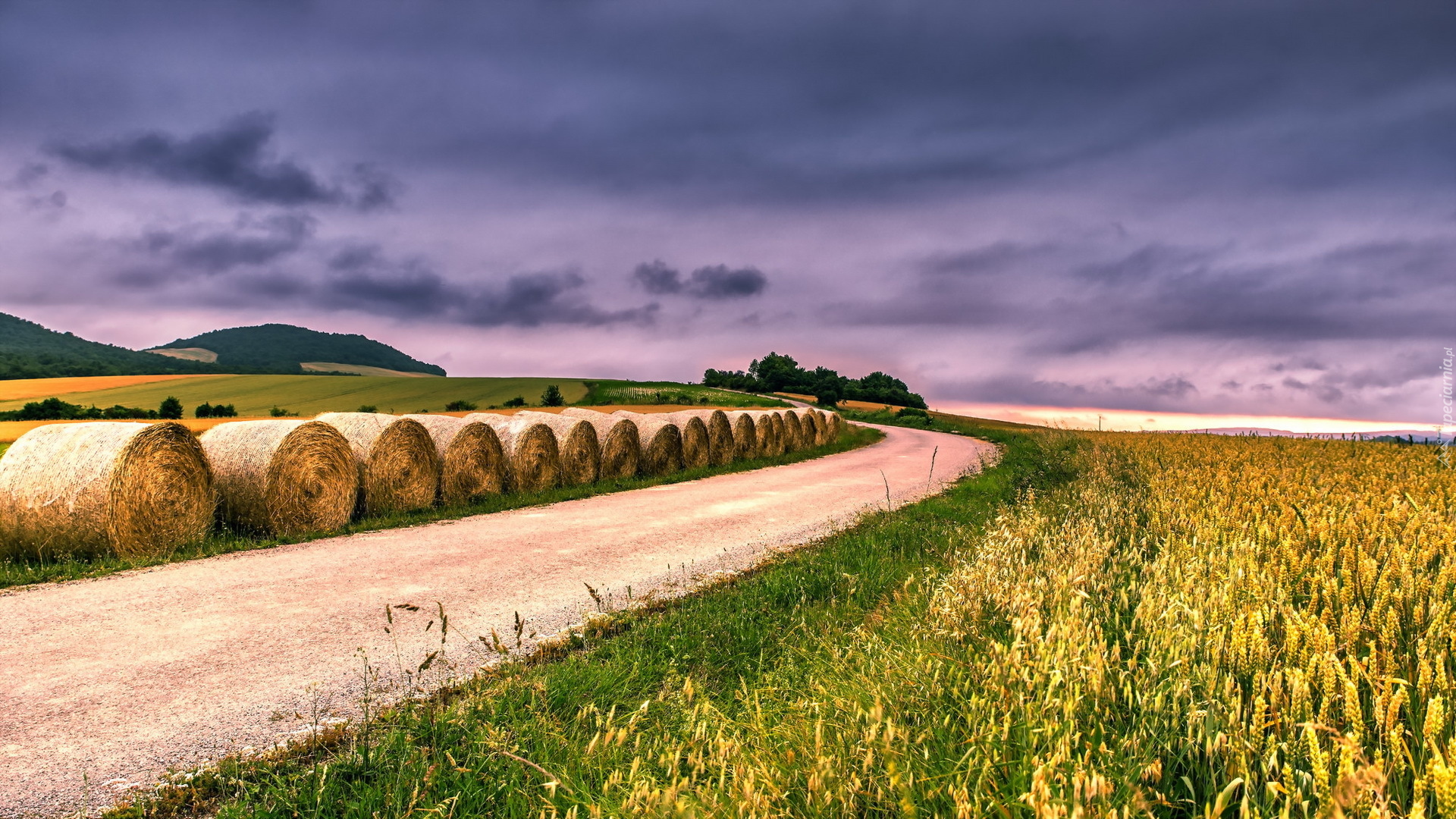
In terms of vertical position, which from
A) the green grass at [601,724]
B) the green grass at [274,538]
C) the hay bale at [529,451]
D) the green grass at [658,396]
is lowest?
the green grass at [274,538]

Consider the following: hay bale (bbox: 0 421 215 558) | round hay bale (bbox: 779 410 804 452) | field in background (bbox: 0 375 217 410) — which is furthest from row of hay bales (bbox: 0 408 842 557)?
field in background (bbox: 0 375 217 410)

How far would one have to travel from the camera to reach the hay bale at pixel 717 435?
24281 millimetres

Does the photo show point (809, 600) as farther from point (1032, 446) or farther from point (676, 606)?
point (1032, 446)

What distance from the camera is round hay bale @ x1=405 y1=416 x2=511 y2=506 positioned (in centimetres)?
1499

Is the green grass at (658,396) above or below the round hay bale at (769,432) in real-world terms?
above

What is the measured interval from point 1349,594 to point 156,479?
13.1 meters

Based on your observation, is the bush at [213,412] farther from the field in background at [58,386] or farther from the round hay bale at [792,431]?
the round hay bale at [792,431]

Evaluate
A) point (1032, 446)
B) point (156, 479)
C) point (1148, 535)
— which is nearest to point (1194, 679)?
point (1148, 535)

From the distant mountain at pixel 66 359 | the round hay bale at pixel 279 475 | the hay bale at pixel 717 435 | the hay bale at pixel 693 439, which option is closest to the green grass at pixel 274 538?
the round hay bale at pixel 279 475

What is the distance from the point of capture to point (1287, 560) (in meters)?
4.63

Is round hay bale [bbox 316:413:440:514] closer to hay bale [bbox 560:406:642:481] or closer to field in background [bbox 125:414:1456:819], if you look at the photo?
hay bale [bbox 560:406:642:481]

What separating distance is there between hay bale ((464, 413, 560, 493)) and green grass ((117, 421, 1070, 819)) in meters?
9.76

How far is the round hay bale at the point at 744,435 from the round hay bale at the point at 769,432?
40 cm

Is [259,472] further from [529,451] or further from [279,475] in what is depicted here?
[529,451]
